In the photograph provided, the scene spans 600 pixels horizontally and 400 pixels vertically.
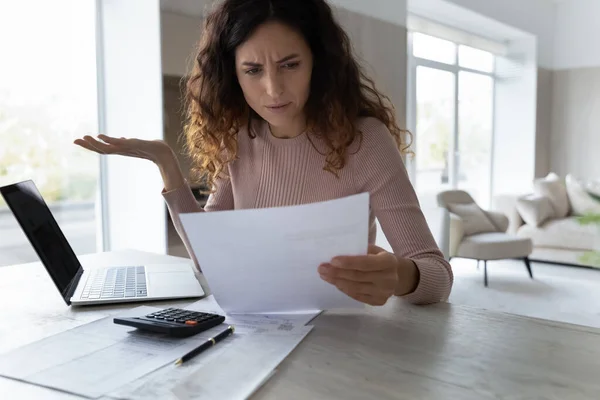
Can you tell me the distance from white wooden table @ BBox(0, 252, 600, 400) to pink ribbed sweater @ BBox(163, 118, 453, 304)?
13 cm

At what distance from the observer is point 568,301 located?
3.81m

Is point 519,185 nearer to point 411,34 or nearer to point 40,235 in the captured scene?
point 411,34

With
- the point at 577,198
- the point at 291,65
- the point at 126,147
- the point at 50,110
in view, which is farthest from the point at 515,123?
the point at 126,147

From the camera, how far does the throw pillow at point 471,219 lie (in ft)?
14.4

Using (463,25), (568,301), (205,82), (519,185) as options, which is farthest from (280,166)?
(519,185)

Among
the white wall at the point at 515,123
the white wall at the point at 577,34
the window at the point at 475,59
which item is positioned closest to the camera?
the window at the point at 475,59

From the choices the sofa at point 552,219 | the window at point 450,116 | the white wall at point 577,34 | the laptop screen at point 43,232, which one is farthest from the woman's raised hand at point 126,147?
the white wall at point 577,34

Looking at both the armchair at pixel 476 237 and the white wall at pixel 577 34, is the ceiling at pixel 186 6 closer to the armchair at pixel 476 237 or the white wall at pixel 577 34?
the armchair at pixel 476 237

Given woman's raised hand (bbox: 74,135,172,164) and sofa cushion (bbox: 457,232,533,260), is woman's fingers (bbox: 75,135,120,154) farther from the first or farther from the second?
sofa cushion (bbox: 457,232,533,260)

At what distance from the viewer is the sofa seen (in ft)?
15.8

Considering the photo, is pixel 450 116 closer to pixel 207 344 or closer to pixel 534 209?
pixel 534 209

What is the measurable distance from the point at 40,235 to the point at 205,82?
0.56m

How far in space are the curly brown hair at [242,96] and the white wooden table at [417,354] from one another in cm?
47

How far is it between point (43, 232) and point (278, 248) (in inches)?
22.1
